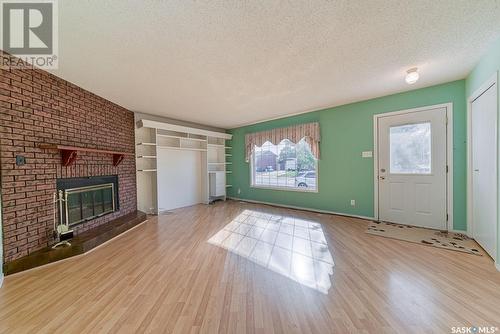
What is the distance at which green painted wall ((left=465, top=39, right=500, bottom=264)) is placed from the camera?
6.63 feet

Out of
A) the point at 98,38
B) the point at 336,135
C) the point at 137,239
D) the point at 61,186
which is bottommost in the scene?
the point at 137,239

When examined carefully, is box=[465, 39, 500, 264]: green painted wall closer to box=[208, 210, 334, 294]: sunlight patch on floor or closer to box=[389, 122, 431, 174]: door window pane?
box=[389, 122, 431, 174]: door window pane

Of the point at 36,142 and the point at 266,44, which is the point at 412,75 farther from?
the point at 36,142

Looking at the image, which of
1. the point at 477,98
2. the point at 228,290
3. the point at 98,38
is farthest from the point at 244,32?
the point at 477,98

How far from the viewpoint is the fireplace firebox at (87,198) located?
107 inches

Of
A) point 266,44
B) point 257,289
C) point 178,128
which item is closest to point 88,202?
point 178,128

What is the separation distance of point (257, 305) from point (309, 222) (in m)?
2.49

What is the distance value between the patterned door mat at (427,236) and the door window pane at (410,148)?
1000mm

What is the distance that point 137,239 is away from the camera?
3.02m

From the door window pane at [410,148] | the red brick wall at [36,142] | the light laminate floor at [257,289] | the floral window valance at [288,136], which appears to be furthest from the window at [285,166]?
the red brick wall at [36,142]

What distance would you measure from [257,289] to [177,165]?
13.7ft

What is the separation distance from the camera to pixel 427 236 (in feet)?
9.52

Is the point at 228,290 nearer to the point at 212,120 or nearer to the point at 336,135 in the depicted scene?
the point at 336,135

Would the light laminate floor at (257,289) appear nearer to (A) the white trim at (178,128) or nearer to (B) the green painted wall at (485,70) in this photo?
(B) the green painted wall at (485,70)
